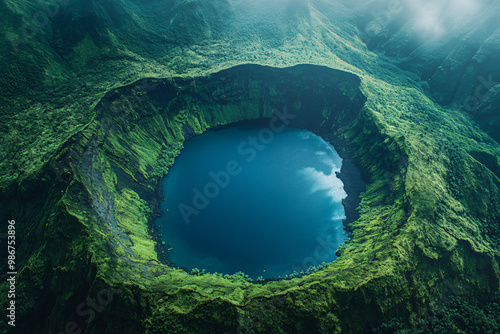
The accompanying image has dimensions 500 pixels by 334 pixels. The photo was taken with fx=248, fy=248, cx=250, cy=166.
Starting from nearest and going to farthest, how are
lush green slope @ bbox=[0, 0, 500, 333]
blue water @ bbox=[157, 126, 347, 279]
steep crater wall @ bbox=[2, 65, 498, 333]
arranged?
steep crater wall @ bbox=[2, 65, 498, 333], lush green slope @ bbox=[0, 0, 500, 333], blue water @ bbox=[157, 126, 347, 279]

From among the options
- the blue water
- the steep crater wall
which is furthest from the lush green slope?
the blue water

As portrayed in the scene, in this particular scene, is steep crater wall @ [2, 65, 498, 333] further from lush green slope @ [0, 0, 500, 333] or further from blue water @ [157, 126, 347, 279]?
blue water @ [157, 126, 347, 279]

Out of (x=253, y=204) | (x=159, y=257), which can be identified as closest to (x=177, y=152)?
(x=253, y=204)

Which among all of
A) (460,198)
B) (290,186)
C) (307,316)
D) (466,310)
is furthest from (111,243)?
(460,198)

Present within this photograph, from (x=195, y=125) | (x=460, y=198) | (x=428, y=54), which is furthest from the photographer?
(x=428, y=54)

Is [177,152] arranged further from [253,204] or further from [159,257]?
[159,257]

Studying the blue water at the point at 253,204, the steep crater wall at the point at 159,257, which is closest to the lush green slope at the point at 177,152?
the steep crater wall at the point at 159,257

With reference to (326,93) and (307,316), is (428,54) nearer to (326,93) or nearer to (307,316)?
(326,93)
